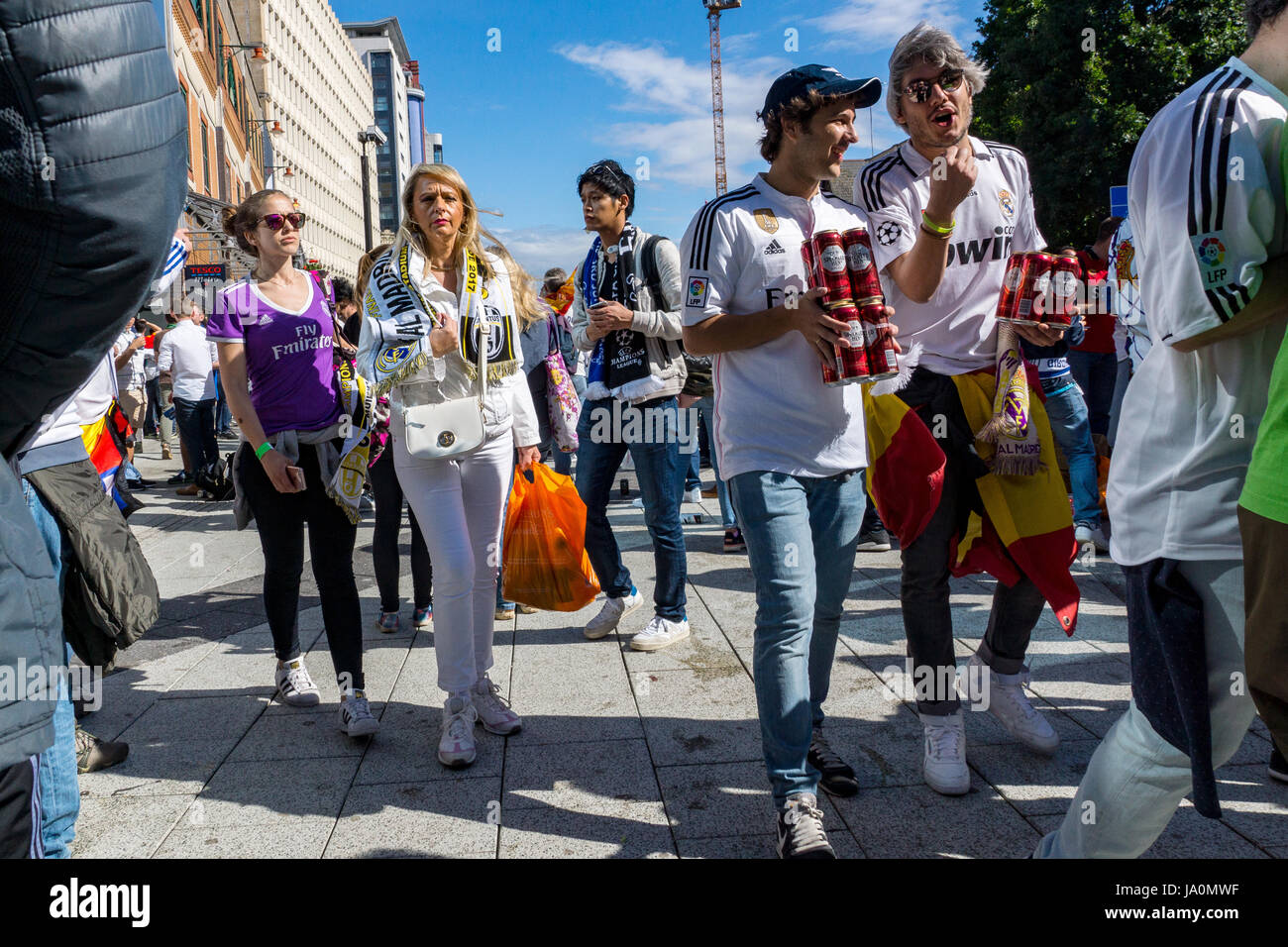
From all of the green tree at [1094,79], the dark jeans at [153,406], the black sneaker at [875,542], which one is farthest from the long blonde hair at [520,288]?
the green tree at [1094,79]

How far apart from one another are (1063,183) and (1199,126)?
2583 centimetres

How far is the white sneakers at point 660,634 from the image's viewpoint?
468 cm

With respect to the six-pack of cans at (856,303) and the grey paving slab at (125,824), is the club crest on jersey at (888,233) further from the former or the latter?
the grey paving slab at (125,824)

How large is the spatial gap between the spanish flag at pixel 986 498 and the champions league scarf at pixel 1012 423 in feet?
0.12

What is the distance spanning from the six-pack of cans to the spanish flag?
1.65ft

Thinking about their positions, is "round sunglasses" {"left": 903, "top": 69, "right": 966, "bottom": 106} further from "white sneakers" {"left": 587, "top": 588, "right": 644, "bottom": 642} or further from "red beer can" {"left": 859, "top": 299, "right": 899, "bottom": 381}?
"white sneakers" {"left": 587, "top": 588, "right": 644, "bottom": 642}

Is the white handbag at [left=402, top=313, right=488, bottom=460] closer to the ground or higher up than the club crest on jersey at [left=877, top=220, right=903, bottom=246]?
closer to the ground

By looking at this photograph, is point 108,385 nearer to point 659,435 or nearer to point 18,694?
point 659,435

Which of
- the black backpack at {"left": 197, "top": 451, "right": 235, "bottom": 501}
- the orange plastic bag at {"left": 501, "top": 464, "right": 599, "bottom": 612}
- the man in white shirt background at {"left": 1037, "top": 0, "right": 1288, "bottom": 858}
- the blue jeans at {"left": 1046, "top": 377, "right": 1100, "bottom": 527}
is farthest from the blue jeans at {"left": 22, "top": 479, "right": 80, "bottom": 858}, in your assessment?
the black backpack at {"left": 197, "top": 451, "right": 235, "bottom": 501}

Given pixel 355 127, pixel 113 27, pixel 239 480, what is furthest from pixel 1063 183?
pixel 355 127

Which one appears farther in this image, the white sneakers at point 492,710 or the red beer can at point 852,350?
the white sneakers at point 492,710

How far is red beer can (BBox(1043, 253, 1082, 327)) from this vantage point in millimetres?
2971
